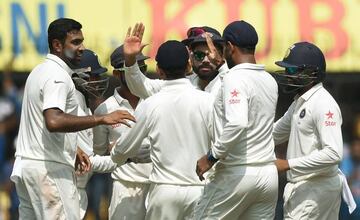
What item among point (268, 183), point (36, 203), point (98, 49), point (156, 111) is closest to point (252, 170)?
point (268, 183)

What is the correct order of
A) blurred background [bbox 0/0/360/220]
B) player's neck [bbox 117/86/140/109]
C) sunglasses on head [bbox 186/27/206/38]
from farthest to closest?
blurred background [bbox 0/0/360/220] < player's neck [bbox 117/86/140/109] < sunglasses on head [bbox 186/27/206/38]

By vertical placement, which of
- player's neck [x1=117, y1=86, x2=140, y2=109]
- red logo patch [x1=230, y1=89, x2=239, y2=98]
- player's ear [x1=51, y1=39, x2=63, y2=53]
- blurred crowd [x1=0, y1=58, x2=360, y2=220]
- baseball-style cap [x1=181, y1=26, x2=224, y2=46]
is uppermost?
player's ear [x1=51, y1=39, x2=63, y2=53]

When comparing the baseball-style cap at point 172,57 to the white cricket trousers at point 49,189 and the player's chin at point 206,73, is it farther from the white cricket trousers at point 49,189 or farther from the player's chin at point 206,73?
the white cricket trousers at point 49,189

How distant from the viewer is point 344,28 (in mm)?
16984

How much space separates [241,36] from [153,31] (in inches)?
259

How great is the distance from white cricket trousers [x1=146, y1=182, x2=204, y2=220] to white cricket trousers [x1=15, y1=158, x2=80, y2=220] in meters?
0.62

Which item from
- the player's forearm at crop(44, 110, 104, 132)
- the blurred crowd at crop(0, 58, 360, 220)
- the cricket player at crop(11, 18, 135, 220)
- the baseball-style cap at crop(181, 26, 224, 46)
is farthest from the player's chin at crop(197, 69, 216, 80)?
the blurred crowd at crop(0, 58, 360, 220)

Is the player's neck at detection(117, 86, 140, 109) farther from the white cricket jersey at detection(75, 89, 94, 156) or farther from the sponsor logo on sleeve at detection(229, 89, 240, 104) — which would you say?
the sponsor logo on sleeve at detection(229, 89, 240, 104)

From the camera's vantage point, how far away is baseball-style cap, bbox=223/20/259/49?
10242 millimetres

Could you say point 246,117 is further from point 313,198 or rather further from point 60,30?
point 60,30

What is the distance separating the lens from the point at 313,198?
10.8 m

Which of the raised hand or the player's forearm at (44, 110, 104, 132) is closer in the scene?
the player's forearm at (44, 110, 104, 132)

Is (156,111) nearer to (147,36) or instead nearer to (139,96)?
(139,96)

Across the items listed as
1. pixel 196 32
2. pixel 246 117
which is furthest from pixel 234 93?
pixel 196 32
